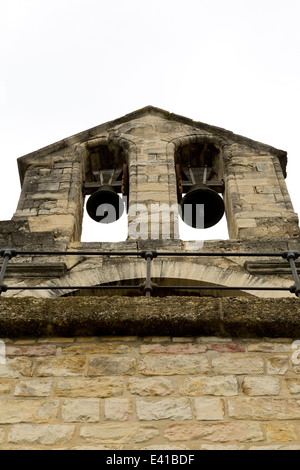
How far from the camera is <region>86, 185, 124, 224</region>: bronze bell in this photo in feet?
25.0

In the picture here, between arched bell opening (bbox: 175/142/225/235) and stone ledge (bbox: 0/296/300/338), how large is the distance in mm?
3475

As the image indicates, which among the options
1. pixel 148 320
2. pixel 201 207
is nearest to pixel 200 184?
pixel 201 207

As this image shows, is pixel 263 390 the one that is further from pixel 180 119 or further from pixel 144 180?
pixel 180 119

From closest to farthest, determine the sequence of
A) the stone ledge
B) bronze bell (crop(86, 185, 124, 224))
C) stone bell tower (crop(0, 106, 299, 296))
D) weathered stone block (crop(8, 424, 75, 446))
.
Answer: weathered stone block (crop(8, 424, 75, 446)), the stone ledge, stone bell tower (crop(0, 106, 299, 296)), bronze bell (crop(86, 185, 124, 224))

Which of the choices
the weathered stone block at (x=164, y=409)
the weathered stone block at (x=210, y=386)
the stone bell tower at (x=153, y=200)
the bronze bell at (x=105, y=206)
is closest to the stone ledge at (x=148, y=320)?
the weathered stone block at (x=210, y=386)

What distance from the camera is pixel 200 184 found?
7.70 metres

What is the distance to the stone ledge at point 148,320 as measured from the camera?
12.6ft

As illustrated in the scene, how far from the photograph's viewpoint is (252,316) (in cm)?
387

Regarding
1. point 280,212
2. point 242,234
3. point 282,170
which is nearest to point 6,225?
point 242,234

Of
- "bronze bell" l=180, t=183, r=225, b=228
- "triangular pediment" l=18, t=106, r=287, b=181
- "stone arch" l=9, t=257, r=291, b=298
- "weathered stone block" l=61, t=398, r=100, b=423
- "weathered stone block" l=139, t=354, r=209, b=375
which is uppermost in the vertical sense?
"triangular pediment" l=18, t=106, r=287, b=181

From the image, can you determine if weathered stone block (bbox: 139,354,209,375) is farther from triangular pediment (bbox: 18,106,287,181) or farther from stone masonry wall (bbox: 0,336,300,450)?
triangular pediment (bbox: 18,106,287,181)

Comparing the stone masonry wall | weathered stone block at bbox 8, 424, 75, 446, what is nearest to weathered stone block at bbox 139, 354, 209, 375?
the stone masonry wall

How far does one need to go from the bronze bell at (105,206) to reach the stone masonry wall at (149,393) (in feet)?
12.5
